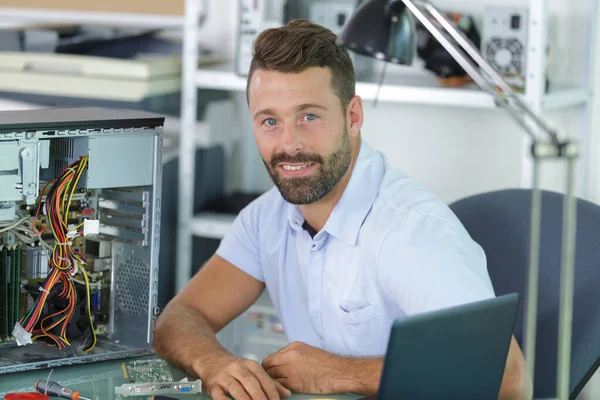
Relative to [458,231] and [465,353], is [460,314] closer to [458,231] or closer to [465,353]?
[465,353]

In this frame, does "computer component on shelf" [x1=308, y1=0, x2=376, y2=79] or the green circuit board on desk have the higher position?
"computer component on shelf" [x1=308, y1=0, x2=376, y2=79]

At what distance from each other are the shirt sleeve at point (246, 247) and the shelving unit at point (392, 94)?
31.5 inches

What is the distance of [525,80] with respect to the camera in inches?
91.4

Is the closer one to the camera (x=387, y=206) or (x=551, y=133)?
(x=551, y=133)

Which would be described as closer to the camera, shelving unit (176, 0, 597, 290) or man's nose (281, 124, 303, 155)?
man's nose (281, 124, 303, 155)

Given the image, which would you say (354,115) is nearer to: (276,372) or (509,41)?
(276,372)

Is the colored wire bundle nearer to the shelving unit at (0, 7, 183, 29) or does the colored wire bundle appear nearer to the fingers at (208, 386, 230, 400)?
the fingers at (208, 386, 230, 400)

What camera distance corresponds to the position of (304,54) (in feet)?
5.11

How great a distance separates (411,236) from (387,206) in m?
0.11

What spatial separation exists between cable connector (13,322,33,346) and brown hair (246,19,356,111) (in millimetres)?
568

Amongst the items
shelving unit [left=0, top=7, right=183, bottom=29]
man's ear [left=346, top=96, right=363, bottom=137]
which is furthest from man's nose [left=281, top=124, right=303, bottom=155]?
shelving unit [left=0, top=7, right=183, bottom=29]

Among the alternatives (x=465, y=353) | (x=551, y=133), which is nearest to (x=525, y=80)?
(x=465, y=353)

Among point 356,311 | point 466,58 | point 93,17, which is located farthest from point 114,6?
point 466,58

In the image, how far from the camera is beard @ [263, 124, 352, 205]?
159 cm
